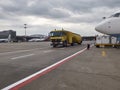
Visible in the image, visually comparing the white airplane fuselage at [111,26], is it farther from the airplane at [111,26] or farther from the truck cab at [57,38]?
the truck cab at [57,38]

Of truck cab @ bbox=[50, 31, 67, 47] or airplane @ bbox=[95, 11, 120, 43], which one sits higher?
airplane @ bbox=[95, 11, 120, 43]

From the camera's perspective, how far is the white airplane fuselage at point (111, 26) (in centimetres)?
2242

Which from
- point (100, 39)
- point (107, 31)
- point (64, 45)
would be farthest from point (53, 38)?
point (107, 31)

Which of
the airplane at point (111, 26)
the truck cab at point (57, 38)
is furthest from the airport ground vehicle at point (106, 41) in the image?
the airplane at point (111, 26)

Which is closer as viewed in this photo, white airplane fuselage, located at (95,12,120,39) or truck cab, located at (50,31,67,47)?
white airplane fuselage, located at (95,12,120,39)


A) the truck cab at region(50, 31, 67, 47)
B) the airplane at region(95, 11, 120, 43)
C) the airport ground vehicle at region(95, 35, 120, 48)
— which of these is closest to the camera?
the airplane at region(95, 11, 120, 43)

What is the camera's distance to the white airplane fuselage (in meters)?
22.4

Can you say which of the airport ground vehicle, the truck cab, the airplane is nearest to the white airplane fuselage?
the airplane

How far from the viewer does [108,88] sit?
225 inches

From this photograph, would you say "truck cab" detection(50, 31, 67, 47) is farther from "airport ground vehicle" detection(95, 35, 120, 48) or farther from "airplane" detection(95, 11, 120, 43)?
"airplane" detection(95, 11, 120, 43)

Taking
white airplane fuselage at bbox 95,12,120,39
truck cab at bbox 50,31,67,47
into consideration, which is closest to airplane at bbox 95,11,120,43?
white airplane fuselage at bbox 95,12,120,39

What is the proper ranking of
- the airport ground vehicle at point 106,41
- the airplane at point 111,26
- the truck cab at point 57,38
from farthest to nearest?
the truck cab at point 57,38
the airport ground vehicle at point 106,41
the airplane at point 111,26

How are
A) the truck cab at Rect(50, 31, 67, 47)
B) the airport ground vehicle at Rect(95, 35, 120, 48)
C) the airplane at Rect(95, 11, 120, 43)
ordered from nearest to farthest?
the airplane at Rect(95, 11, 120, 43)
the airport ground vehicle at Rect(95, 35, 120, 48)
the truck cab at Rect(50, 31, 67, 47)

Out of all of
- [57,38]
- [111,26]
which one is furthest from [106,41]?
[111,26]
